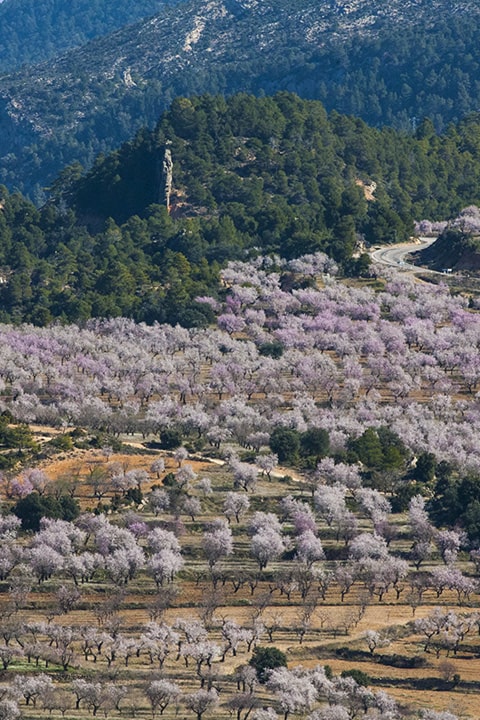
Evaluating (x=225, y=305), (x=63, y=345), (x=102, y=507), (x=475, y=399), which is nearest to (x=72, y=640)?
(x=102, y=507)

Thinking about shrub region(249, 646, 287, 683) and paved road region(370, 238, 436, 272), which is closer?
shrub region(249, 646, 287, 683)

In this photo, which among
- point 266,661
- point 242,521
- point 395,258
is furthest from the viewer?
point 395,258

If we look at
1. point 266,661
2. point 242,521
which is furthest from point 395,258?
point 266,661

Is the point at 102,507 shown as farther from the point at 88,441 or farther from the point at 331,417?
the point at 331,417

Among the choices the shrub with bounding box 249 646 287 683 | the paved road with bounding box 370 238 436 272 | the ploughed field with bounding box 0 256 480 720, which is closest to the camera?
the shrub with bounding box 249 646 287 683

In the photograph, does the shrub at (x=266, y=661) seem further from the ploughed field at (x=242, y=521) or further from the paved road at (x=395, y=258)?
the paved road at (x=395, y=258)

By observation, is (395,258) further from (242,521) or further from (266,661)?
(266,661)

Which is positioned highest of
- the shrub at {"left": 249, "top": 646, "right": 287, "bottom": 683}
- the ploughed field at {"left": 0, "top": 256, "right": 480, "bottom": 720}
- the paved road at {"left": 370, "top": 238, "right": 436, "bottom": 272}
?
the shrub at {"left": 249, "top": 646, "right": 287, "bottom": 683}

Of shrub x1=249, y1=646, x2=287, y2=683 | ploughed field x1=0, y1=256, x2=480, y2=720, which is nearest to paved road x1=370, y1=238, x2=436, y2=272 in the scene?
ploughed field x1=0, y1=256, x2=480, y2=720

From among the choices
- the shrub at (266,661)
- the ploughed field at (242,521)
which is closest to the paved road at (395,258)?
the ploughed field at (242,521)

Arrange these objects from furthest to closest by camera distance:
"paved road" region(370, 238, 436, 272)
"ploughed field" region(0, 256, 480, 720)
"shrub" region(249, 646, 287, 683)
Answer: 1. "paved road" region(370, 238, 436, 272)
2. "ploughed field" region(0, 256, 480, 720)
3. "shrub" region(249, 646, 287, 683)

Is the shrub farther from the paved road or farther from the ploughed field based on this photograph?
the paved road
